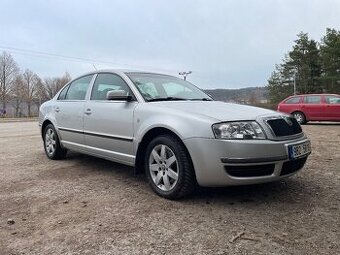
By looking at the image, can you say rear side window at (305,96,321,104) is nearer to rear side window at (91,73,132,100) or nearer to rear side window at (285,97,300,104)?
rear side window at (285,97,300,104)

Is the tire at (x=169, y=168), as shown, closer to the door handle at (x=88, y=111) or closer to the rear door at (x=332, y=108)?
the door handle at (x=88, y=111)

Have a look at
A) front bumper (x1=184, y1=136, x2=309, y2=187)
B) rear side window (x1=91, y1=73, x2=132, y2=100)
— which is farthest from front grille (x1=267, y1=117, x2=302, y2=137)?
rear side window (x1=91, y1=73, x2=132, y2=100)

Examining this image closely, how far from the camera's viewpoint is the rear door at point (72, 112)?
5.63 meters

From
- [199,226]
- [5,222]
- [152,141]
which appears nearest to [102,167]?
[152,141]

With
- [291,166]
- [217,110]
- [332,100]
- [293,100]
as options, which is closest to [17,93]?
[293,100]

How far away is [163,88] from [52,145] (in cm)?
254

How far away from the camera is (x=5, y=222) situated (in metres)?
3.55

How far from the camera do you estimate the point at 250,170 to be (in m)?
3.73

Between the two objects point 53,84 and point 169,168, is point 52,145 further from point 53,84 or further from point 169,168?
point 53,84

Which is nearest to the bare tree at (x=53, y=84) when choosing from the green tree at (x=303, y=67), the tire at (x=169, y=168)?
the green tree at (x=303, y=67)

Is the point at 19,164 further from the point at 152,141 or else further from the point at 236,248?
the point at 236,248

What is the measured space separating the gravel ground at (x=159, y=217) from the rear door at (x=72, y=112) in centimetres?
70

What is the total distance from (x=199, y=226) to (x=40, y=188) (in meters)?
2.26

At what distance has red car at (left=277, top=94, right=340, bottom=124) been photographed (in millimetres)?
16547
